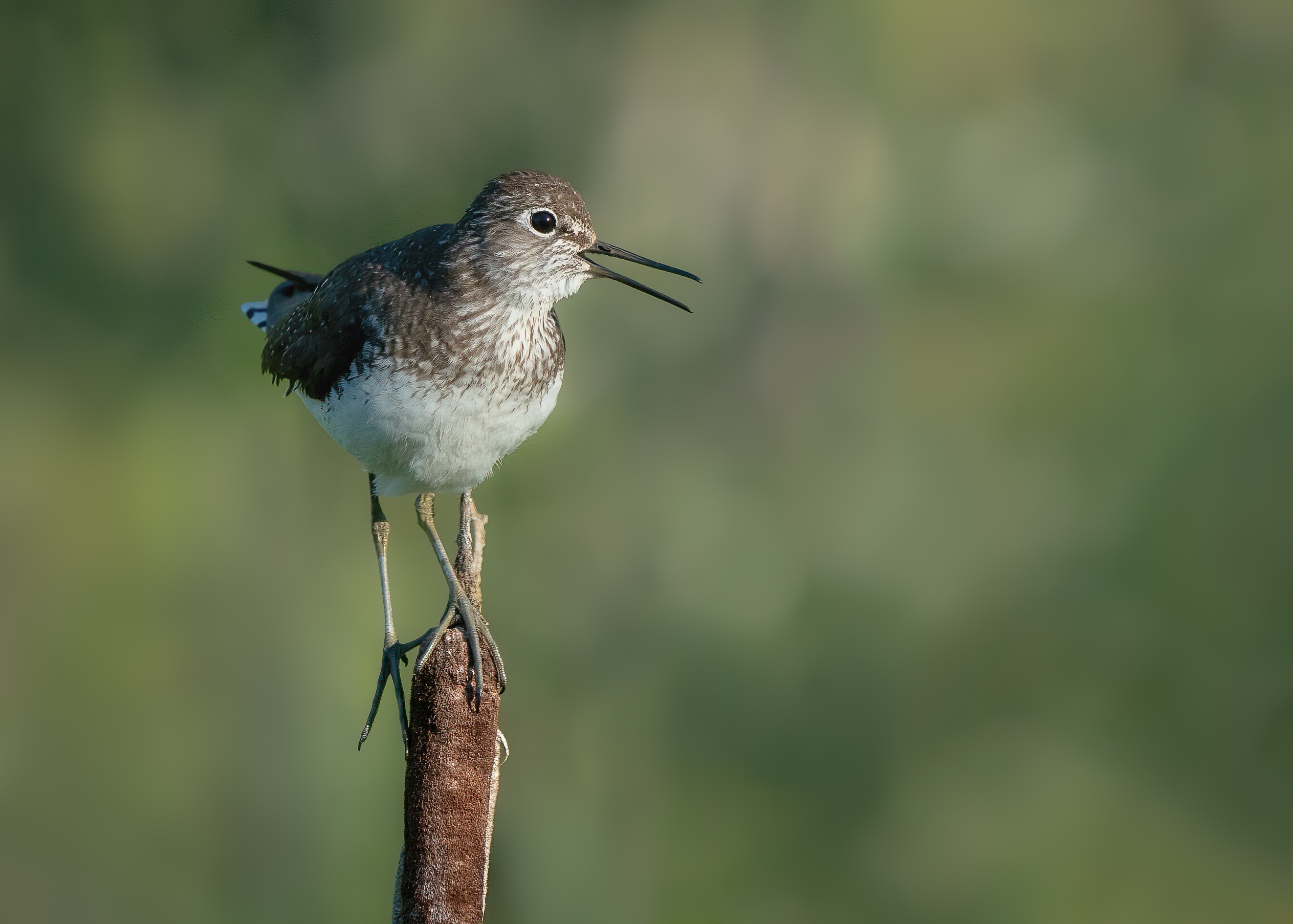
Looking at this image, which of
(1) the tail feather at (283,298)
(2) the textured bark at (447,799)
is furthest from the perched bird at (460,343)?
(1) the tail feather at (283,298)

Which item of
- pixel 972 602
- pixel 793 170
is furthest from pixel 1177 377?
pixel 793 170

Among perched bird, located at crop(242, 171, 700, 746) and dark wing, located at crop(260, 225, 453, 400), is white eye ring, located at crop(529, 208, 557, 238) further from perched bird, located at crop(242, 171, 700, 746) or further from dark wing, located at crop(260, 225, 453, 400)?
dark wing, located at crop(260, 225, 453, 400)

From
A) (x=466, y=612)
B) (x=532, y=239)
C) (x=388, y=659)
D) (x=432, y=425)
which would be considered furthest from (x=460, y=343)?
(x=388, y=659)

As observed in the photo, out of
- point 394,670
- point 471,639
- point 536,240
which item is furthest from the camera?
point 394,670

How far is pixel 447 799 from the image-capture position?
11.8ft

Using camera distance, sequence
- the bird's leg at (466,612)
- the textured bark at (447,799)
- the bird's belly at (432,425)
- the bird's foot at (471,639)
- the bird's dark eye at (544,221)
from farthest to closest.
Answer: the bird's dark eye at (544,221), the bird's belly at (432,425), the bird's leg at (466,612), the bird's foot at (471,639), the textured bark at (447,799)

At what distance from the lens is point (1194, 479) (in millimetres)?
7578

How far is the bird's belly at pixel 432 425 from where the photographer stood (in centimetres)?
424

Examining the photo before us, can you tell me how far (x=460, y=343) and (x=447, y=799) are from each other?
1567 millimetres

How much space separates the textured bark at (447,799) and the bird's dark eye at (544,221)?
61.5 inches

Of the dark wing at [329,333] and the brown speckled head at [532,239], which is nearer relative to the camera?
the brown speckled head at [532,239]

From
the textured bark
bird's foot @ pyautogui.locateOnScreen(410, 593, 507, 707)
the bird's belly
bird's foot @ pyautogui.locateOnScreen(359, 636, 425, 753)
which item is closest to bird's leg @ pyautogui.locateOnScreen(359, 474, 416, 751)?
bird's foot @ pyautogui.locateOnScreen(359, 636, 425, 753)

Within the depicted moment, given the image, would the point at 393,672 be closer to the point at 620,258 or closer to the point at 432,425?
the point at 432,425

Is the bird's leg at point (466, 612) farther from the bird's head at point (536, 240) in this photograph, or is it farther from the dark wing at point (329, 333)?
the bird's head at point (536, 240)
